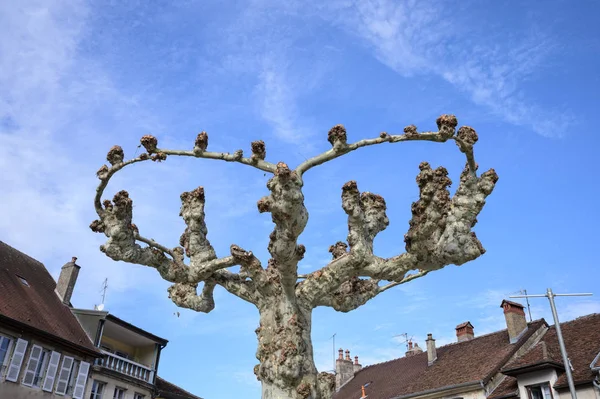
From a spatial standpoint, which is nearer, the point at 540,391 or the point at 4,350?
the point at 4,350

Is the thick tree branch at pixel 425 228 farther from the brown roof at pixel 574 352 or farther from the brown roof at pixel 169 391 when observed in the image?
the brown roof at pixel 169 391

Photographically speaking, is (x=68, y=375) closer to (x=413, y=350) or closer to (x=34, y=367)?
(x=34, y=367)

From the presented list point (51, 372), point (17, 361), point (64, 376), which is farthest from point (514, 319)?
point (17, 361)

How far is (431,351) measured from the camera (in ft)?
96.2

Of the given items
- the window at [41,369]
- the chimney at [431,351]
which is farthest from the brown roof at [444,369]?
the window at [41,369]

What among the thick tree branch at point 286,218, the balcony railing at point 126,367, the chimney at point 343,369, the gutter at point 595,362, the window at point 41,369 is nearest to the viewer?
the thick tree branch at point 286,218

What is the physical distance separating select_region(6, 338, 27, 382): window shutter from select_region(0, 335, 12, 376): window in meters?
0.23

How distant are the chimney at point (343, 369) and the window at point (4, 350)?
69.1ft

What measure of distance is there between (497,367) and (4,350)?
2083 cm

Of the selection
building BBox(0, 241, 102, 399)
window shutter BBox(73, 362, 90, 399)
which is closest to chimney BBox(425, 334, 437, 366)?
building BBox(0, 241, 102, 399)

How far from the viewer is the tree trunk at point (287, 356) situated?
6.90 metres

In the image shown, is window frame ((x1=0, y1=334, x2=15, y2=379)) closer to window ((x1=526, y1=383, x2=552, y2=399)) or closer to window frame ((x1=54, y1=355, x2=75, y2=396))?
window frame ((x1=54, y1=355, x2=75, y2=396))

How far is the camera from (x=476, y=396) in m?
23.2

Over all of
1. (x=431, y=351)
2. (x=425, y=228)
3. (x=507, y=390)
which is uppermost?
(x=431, y=351)
